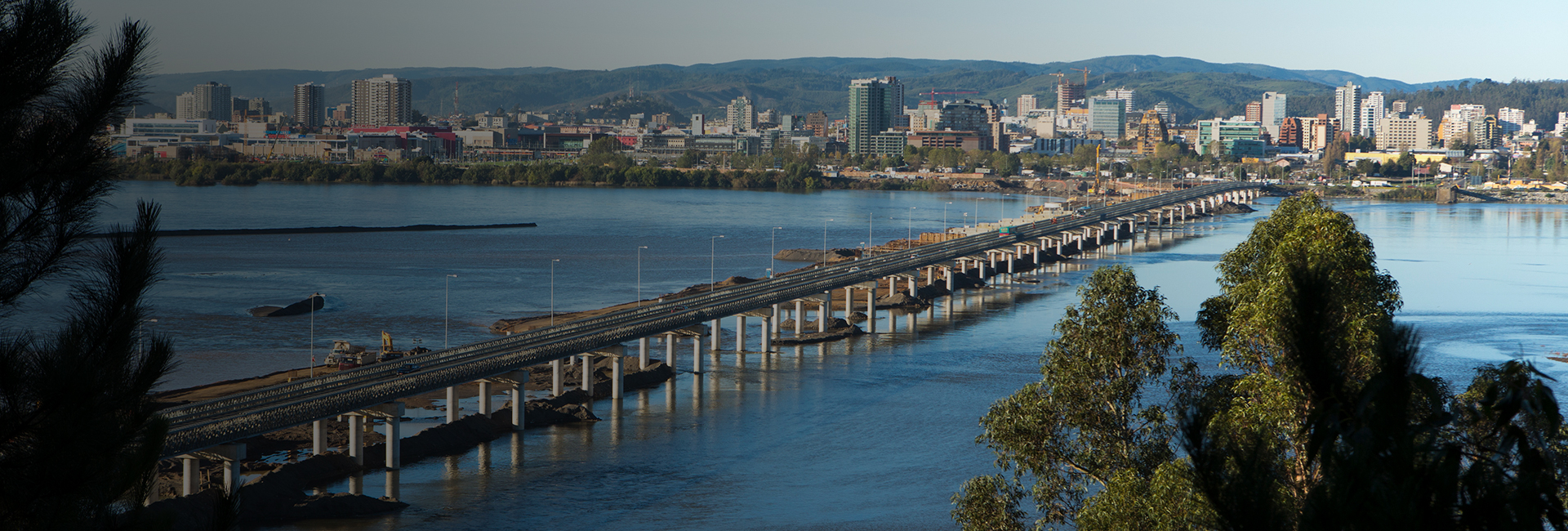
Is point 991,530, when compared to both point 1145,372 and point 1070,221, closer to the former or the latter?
point 1145,372

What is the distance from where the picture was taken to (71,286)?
6520mm

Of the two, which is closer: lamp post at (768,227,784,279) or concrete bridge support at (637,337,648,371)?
concrete bridge support at (637,337,648,371)

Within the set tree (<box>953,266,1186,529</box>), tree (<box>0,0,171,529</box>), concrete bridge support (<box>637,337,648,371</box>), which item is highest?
tree (<box>0,0,171,529</box>)

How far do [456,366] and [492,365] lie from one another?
2.55ft

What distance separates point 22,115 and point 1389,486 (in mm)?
6370

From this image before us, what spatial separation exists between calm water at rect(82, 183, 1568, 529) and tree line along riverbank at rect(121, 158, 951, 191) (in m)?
32.7

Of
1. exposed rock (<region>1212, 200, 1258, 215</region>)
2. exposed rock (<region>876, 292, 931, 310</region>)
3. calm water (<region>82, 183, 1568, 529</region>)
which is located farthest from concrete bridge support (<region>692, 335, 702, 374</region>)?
exposed rock (<region>1212, 200, 1258, 215</region>)

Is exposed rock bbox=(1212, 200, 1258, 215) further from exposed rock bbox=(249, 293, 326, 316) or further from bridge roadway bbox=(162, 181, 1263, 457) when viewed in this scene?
exposed rock bbox=(249, 293, 326, 316)

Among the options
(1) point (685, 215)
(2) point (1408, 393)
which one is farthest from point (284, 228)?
(2) point (1408, 393)

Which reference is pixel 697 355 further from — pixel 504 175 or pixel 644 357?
pixel 504 175

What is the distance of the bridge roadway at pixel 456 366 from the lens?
20.5 metres

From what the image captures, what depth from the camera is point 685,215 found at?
325 ft

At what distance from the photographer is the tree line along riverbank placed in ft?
429

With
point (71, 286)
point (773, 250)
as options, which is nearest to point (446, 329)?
point (773, 250)
